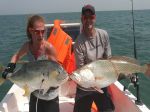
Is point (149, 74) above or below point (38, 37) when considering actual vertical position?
below

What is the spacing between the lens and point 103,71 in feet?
10.3

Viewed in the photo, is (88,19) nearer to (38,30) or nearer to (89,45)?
(89,45)

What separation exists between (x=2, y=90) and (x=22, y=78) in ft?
19.2

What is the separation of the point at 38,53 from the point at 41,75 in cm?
52

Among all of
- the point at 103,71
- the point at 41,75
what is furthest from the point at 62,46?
the point at 41,75

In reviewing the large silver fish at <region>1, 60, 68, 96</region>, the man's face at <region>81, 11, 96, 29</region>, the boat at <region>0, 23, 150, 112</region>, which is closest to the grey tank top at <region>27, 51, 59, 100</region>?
the large silver fish at <region>1, 60, 68, 96</region>

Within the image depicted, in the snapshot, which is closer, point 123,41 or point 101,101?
point 101,101

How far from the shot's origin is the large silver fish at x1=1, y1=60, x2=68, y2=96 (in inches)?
116

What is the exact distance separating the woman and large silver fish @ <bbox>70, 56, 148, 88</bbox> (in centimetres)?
44

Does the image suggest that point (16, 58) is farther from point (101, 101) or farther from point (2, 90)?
point (2, 90)

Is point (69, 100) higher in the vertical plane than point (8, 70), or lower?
lower

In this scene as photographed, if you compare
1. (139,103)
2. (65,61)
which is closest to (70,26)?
(65,61)

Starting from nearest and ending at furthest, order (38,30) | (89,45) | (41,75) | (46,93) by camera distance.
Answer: (41,75) → (38,30) → (46,93) → (89,45)

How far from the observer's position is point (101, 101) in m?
3.71
